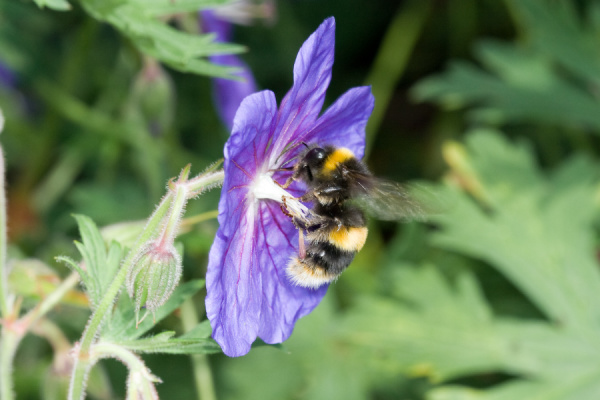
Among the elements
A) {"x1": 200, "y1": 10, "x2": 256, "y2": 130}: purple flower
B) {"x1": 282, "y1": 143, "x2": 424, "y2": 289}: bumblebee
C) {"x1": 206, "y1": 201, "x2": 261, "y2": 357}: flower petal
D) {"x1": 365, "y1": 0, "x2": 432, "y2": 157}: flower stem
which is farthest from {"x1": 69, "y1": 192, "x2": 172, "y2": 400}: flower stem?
{"x1": 365, "y1": 0, "x2": 432, "y2": 157}: flower stem

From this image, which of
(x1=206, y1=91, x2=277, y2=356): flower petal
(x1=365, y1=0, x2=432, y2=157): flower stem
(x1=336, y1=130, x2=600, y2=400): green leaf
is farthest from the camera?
(x1=365, y1=0, x2=432, y2=157): flower stem

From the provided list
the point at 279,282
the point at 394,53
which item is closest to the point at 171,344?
the point at 279,282

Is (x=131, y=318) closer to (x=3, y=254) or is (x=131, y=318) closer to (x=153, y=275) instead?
(x=153, y=275)

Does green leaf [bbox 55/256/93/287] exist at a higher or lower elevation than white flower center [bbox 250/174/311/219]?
lower

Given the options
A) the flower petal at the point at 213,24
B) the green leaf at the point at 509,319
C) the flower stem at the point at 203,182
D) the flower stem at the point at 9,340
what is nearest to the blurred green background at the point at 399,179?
the green leaf at the point at 509,319

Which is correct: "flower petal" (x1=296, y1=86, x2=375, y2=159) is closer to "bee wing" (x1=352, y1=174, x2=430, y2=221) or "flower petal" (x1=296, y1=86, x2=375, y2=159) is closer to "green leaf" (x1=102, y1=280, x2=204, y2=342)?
"bee wing" (x1=352, y1=174, x2=430, y2=221)

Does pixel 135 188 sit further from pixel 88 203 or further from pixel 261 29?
pixel 261 29
